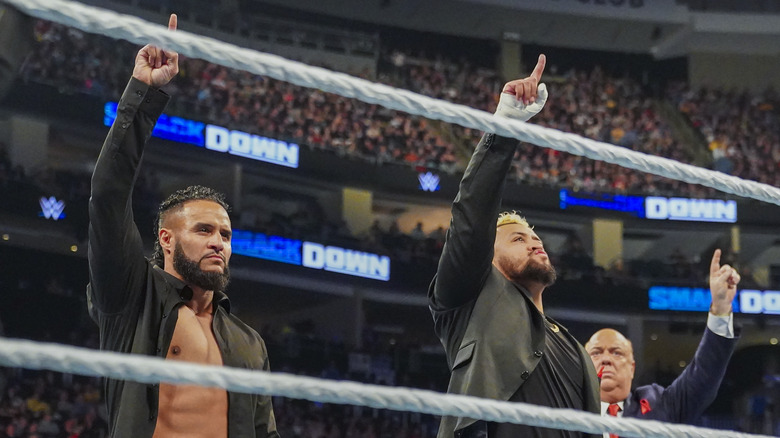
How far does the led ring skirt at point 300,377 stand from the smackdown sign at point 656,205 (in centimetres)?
1288

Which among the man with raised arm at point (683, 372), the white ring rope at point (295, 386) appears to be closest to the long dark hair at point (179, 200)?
the white ring rope at point (295, 386)

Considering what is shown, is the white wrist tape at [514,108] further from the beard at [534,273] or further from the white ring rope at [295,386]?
the white ring rope at [295,386]

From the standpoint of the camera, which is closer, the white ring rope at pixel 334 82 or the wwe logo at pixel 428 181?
the white ring rope at pixel 334 82

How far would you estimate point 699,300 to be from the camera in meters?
13.5

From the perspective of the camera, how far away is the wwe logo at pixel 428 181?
43.7ft

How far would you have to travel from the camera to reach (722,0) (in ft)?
54.3

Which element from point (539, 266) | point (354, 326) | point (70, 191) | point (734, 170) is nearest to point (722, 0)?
point (734, 170)

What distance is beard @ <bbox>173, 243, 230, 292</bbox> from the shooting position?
6.95 feet

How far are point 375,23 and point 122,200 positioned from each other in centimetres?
1419

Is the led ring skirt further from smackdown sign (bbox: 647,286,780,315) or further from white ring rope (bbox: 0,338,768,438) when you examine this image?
smackdown sign (bbox: 647,286,780,315)

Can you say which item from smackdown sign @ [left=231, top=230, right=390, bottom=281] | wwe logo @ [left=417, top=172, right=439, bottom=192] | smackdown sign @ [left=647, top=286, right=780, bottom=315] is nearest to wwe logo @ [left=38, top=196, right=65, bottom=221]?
smackdown sign @ [left=231, top=230, right=390, bottom=281]

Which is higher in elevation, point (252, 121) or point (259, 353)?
point (252, 121)

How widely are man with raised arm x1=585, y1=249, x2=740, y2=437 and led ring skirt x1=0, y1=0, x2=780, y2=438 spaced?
1.34m

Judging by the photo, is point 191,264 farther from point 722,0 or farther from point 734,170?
point 722,0
